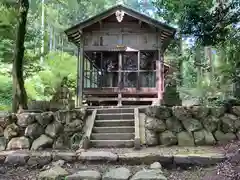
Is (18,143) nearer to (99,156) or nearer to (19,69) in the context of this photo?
(99,156)

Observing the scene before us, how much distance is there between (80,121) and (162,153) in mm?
2348

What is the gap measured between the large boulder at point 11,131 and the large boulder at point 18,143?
11cm

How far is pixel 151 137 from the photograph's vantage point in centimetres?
666

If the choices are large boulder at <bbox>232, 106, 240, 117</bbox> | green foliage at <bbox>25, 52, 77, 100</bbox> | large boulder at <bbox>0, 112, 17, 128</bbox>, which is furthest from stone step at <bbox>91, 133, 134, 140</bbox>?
green foliage at <bbox>25, 52, 77, 100</bbox>

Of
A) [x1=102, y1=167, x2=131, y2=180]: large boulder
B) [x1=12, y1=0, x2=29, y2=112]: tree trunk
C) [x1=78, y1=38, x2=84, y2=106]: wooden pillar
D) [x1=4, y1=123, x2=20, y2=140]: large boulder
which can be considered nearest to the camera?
[x1=102, y1=167, x2=131, y2=180]: large boulder

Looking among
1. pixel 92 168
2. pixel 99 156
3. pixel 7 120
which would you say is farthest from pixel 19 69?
pixel 92 168

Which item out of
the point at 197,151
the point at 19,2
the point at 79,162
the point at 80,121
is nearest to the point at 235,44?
the point at 197,151

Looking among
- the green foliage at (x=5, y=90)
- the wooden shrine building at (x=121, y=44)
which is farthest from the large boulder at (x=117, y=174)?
the green foliage at (x=5, y=90)

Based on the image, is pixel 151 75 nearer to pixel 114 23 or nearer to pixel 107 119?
pixel 114 23

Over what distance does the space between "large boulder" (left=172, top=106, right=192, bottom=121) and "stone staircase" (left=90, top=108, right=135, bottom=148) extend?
1136 millimetres

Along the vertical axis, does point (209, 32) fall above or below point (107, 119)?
above

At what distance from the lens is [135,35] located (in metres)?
13.1

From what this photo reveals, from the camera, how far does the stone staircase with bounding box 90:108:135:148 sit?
6.61 m

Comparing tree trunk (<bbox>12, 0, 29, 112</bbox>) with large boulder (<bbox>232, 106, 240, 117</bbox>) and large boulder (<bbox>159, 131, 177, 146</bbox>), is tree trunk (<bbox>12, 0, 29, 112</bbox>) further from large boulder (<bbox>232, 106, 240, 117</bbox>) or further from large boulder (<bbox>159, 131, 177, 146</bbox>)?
large boulder (<bbox>232, 106, 240, 117</bbox>)
